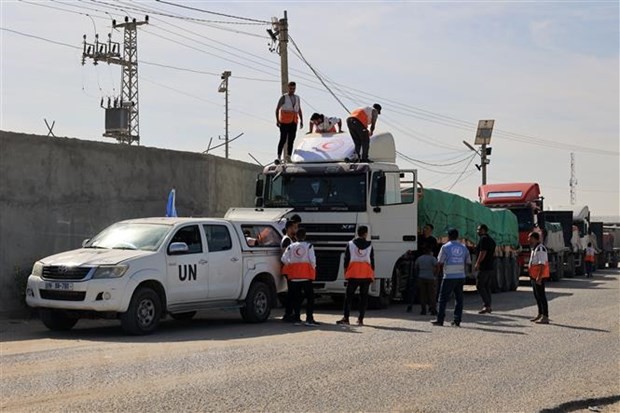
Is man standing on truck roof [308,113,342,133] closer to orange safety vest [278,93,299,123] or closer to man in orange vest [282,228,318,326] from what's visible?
orange safety vest [278,93,299,123]

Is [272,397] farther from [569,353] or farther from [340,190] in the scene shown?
[340,190]

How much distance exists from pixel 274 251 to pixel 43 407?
8.53 m

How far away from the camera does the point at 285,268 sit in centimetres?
1534

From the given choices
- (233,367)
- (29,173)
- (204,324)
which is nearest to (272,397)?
(233,367)

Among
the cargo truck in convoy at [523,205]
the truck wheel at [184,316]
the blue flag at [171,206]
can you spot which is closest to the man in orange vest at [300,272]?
the truck wheel at [184,316]

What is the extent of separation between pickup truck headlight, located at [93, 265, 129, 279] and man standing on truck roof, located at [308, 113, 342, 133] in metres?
8.42

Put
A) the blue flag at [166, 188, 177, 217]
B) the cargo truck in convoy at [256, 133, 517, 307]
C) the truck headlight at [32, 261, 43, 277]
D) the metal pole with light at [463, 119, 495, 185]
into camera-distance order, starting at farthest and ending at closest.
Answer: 1. the metal pole with light at [463, 119, 495, 185]
2. the blue flag at [166, 188, 177, 217]
3. the cargo truck in convoy at [256, 133, 517, 307]
4. the truck headlight at [32, 261, 43, 277]

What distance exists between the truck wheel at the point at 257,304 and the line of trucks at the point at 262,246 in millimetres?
23

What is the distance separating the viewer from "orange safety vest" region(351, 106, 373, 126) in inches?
742

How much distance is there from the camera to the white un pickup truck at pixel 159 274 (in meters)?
12.7

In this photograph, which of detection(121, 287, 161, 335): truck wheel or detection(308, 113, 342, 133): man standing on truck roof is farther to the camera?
detection(308, 113, 342, 133): man standing on truck roof

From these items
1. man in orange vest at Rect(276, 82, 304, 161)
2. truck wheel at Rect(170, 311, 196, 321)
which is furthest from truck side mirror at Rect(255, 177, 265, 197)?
truck wheel at Rect(170, 311, 196, 321)

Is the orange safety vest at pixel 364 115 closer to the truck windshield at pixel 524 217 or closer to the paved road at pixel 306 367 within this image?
the paved road at pixel 306 367

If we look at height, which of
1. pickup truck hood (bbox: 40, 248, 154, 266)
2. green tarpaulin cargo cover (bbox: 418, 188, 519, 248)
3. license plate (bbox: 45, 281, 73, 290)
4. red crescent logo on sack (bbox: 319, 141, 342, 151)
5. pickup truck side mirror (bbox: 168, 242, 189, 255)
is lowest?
license plate (bbox: 45, 281, 73, 290)
